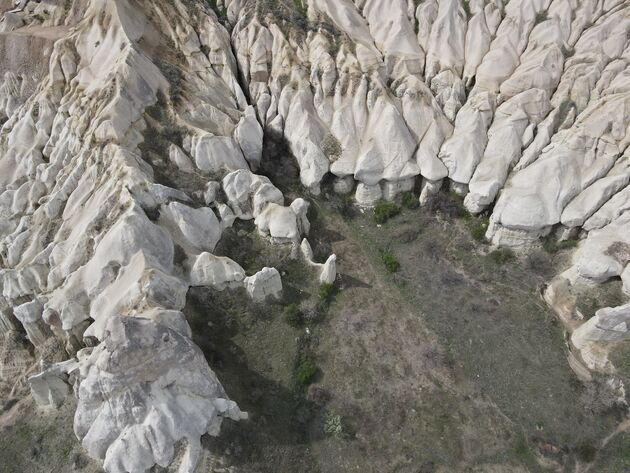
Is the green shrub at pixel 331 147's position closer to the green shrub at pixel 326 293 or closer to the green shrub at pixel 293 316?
the green shrub at pixel 326 293

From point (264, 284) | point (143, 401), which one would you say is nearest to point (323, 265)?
point (264, 284)

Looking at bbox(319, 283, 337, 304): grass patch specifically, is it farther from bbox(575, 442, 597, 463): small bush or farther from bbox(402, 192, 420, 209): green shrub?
bbox(575, 442, 597, 463): small bush

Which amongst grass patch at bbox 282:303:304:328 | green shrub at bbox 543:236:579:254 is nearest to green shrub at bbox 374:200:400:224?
green shrub at bbox 543:236:579:254

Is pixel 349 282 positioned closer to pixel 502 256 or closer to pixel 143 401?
pixel 502 256

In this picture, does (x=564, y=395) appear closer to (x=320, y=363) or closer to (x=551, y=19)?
(x=320, y=363)

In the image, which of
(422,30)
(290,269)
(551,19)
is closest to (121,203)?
(290,269)

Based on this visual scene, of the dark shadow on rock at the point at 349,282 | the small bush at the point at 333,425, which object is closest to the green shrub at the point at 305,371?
the small bush at the point at 333,425
